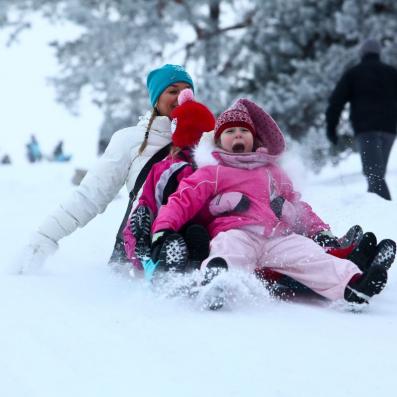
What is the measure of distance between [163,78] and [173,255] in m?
1.35

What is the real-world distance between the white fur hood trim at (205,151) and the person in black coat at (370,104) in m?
3.14

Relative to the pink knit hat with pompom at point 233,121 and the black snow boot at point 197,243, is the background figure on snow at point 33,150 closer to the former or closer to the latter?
the pink knit hat with pompom at point 233,121

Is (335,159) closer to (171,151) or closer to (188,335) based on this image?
(171,151)

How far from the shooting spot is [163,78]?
3539 mm

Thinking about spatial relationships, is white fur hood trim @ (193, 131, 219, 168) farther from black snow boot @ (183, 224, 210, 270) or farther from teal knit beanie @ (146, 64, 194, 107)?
teal knit beanie @ (146, 64, 194, 107)

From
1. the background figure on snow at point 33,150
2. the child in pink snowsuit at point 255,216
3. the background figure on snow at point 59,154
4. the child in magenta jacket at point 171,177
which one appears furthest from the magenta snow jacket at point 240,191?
the background figure on snow at point 33,150

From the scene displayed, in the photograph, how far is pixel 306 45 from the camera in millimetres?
10992

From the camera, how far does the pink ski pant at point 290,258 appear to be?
2.51m

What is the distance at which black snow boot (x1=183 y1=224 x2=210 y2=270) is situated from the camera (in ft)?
8.66

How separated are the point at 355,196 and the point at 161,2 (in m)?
7.59

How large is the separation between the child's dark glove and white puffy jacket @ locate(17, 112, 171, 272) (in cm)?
63

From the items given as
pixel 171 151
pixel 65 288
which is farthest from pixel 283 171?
pixel 65 288

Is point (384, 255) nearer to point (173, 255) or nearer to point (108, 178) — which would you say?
point (173, 255)

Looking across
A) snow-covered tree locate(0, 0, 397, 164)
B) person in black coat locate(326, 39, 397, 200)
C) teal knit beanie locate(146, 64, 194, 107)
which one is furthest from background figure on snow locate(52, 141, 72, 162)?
teal knit beanie locate(146, 64, 194, 107)
